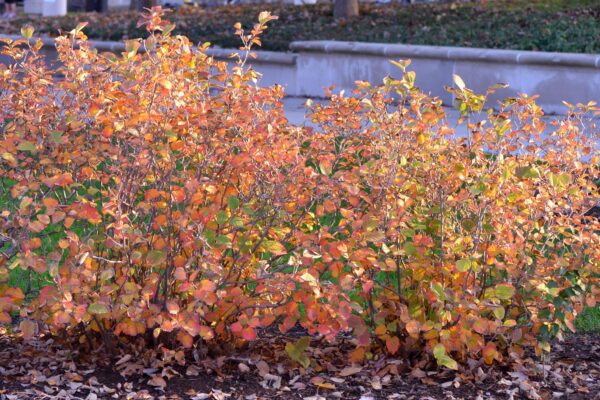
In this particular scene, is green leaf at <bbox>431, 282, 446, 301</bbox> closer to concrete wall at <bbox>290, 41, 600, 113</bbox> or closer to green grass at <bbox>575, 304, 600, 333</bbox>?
green grass at <bbox>575, 304, 600, 333</bbox>

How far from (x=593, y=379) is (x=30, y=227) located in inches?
92.0

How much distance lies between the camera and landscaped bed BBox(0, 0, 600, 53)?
1282 centimetres

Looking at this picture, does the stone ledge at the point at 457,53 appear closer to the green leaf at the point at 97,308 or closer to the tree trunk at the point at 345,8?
the tree trunk at the point at 345,8

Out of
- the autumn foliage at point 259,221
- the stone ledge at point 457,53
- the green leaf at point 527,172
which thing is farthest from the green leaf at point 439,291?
the stone ledge at point 457,53

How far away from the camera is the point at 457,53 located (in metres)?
11.9

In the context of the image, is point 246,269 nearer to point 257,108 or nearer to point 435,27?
point 257,108

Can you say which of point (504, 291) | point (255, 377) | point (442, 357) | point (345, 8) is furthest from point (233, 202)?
point (345, 8)

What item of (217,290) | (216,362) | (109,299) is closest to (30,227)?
(109,299)

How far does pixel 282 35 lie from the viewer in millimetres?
15305

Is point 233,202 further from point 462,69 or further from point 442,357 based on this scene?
point 462,69

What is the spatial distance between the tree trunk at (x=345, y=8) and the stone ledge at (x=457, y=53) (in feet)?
7.95

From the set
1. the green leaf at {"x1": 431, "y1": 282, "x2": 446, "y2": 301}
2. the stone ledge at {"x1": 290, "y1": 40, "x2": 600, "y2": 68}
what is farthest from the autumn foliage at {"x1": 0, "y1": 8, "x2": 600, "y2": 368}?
the stone ledge at {"x1": 290, "y1": 40, "x2": 600, "y2": 68}

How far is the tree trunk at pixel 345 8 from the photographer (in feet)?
51.9

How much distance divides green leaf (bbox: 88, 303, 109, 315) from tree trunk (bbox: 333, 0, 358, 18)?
41.6 feet
